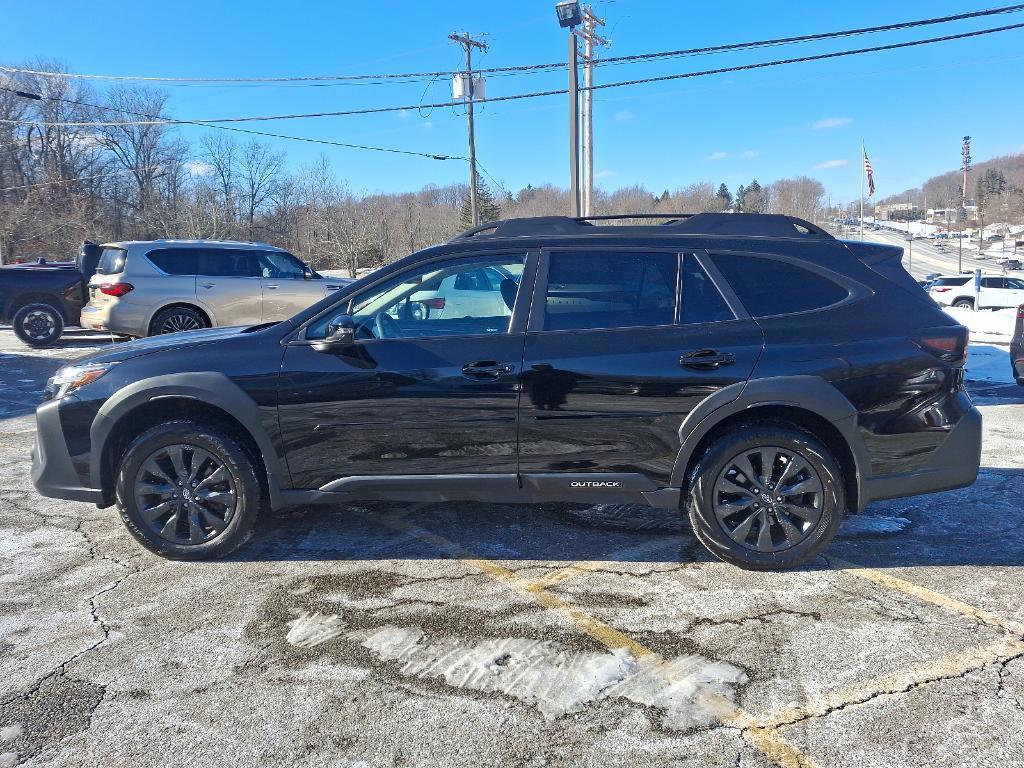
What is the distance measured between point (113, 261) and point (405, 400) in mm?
9154

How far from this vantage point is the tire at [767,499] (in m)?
3.64

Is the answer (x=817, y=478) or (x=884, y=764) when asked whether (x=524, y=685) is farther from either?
(x=817, y=478)

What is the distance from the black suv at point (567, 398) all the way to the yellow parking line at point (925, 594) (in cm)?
26

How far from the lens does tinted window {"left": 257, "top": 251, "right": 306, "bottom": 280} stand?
11.4 metres

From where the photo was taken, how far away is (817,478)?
364cm

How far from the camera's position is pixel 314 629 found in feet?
10.5

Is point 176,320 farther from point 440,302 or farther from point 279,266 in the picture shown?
point 440,302

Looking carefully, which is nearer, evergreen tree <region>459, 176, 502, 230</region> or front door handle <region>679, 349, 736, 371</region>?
front door handle <region>679, 349, 736, 371</region>

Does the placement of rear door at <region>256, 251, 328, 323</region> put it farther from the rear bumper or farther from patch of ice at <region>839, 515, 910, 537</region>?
the rear bumper

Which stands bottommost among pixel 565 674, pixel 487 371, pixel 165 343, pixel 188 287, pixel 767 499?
pixel 565 674

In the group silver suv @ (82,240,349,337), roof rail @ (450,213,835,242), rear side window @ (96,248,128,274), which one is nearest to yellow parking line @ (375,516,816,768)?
roof rail @ (450,213,835,242)

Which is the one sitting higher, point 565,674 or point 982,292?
point 982,292

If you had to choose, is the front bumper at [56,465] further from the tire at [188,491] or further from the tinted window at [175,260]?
the tinted window at [175,260]

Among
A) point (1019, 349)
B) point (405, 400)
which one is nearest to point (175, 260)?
point (405, 400)
